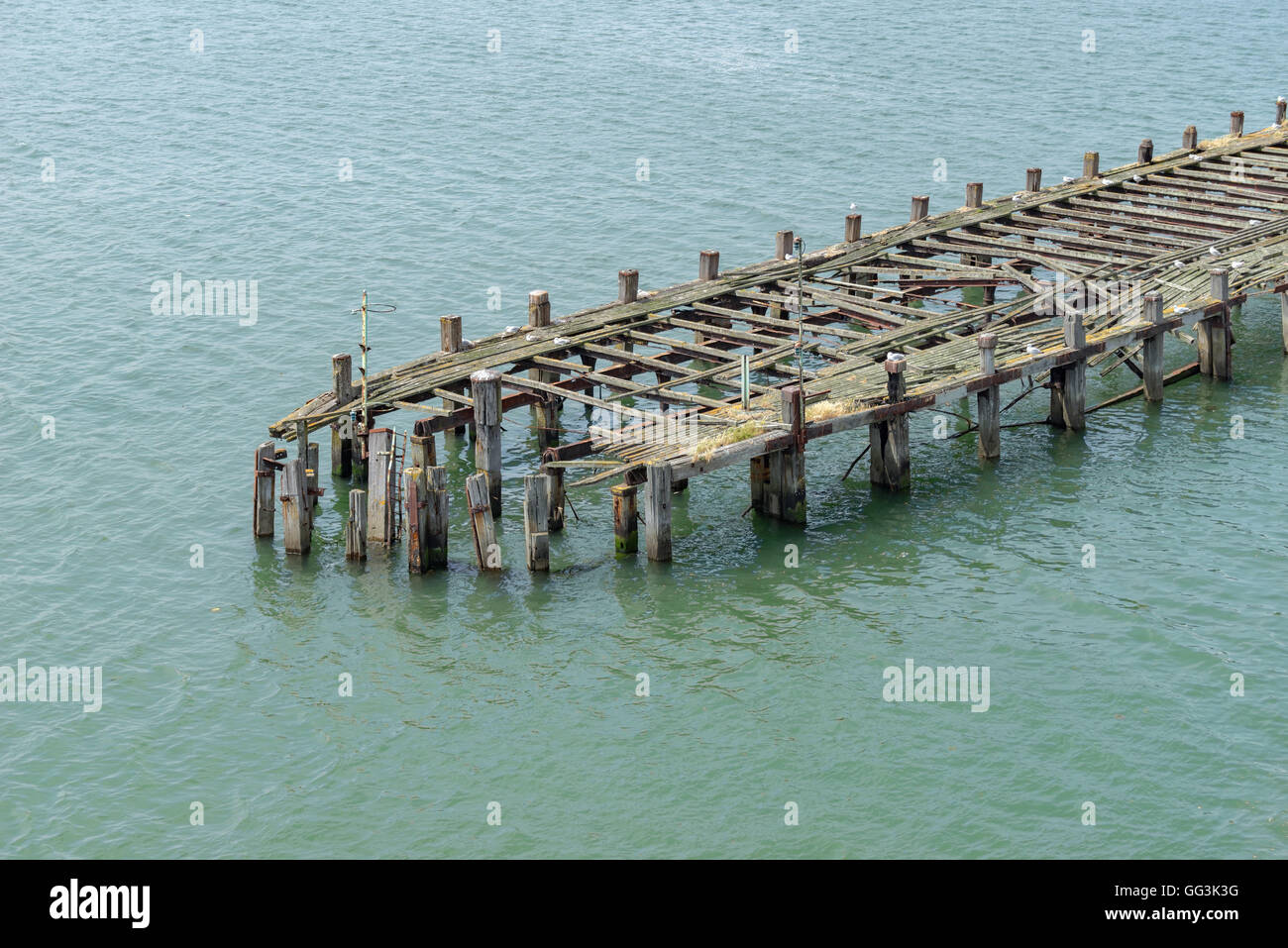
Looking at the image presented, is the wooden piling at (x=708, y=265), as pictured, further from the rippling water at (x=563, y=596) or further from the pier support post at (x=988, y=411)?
the pier support post at (x=988, y=411)

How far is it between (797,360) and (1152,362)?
801 centimetres

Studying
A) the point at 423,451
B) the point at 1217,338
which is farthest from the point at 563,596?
the point at 1217,338

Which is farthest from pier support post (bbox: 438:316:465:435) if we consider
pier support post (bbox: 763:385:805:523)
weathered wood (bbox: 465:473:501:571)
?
pier support post (bbox: 763:385:805:523)

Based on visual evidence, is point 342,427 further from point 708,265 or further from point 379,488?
point 708,265

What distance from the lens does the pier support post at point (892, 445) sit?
32.6 meters

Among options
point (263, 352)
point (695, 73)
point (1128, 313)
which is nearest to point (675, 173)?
point (695, 73)

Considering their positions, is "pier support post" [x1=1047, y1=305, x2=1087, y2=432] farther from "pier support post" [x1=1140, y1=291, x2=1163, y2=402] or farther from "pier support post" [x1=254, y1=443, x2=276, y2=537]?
"pier support post" [x1=254, y1=443, x2=276, y2=537]

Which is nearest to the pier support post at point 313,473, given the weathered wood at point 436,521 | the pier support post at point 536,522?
the weathered wood at point 436,521

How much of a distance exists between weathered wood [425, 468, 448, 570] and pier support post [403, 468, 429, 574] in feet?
0.09

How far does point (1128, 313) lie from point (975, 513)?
26.1 ft

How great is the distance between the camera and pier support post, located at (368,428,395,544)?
3092 cm

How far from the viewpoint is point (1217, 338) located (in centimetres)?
3897
